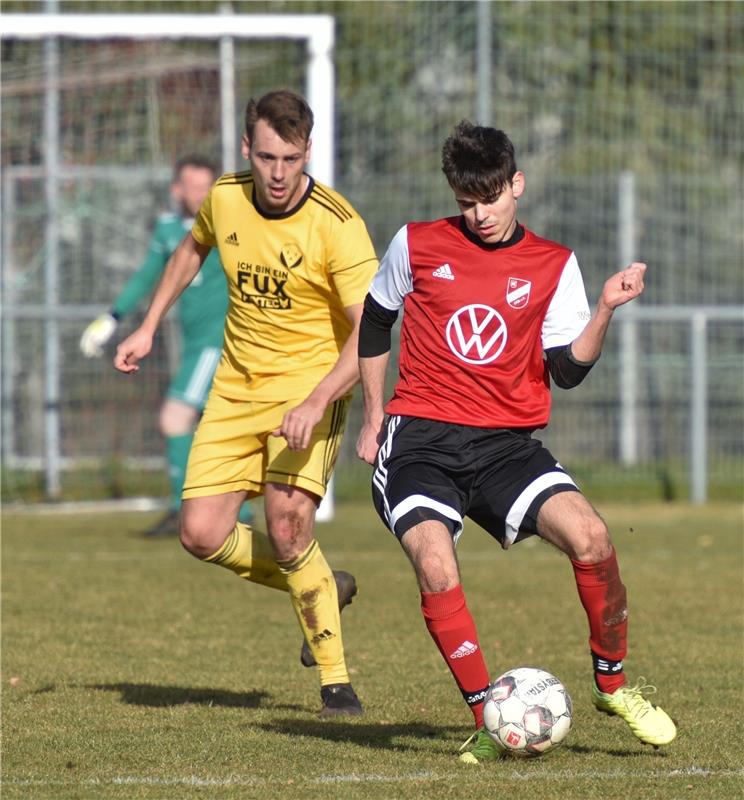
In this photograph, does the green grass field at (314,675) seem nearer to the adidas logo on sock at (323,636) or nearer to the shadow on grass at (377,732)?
the shadow on grass at (377,732)

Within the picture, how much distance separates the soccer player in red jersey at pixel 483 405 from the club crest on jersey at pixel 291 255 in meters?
0.68

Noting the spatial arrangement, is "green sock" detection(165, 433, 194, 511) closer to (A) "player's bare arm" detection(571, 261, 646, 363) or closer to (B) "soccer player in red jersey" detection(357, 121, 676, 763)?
(B) "soccer player in red jersey" detection(357, 121, 676, 763)

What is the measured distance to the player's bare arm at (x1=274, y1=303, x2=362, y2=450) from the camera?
5.97 m

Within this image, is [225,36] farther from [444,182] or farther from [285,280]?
[285,280]

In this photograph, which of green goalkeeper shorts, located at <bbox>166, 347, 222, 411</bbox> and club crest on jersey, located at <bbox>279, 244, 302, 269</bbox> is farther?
green goalkeeper shorts, located at <bbox>166, 347, 222, 411</bbox>

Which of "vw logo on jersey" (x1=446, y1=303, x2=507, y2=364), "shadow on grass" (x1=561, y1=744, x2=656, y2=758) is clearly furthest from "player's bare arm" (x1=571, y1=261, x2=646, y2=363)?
"shadow on grass" (x1=561, y1=744, x2=656, y2=758)

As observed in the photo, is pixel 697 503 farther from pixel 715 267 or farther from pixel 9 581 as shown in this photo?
pixel 9 581

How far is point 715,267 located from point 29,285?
6.75 meters

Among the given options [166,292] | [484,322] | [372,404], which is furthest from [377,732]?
[166,292]

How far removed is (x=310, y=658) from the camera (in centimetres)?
656

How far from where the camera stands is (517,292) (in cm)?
555

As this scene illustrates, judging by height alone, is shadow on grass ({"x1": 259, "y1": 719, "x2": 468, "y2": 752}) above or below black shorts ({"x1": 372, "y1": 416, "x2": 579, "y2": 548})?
below

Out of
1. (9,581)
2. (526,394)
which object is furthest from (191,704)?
(9,581)

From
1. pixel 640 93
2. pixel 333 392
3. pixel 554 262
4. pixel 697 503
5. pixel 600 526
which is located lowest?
pixel 697 503
